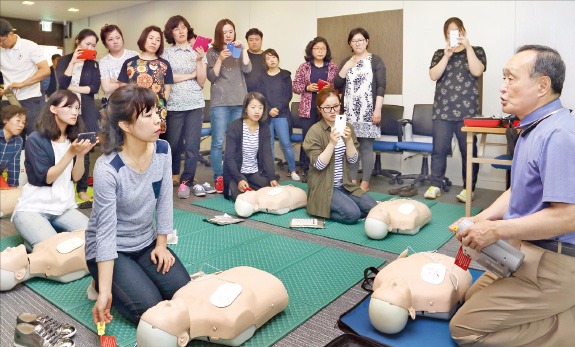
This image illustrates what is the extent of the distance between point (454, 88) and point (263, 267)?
7.51ft

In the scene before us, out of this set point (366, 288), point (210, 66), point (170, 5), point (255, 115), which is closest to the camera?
point (366, 288)

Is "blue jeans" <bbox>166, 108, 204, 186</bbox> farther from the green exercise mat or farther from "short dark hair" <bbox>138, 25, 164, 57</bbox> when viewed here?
the green exercise mat

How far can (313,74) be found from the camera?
13.6 ft

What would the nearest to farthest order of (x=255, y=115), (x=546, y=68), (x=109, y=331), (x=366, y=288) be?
(x=546, y=68) → (x=109, y=331) → (x=366, y=288) → (x=255, y=115)

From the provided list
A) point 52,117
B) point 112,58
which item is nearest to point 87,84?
point 112,58

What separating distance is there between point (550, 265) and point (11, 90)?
1.61 meters

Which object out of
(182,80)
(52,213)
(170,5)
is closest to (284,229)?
(52,213)

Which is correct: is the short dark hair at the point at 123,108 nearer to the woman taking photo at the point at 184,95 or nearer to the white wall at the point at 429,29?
the white wall at the point at 429,29

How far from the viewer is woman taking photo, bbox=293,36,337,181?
13.4 ft

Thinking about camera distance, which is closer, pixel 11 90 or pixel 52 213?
pixel 11 90

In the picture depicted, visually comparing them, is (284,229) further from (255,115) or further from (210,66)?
(210,66)

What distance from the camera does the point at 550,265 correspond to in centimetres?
138

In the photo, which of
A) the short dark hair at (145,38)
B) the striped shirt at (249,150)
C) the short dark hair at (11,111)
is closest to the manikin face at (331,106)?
the striped shirt at (249,150)

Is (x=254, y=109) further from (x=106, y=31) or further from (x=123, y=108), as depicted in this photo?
(x=123, y=108)
